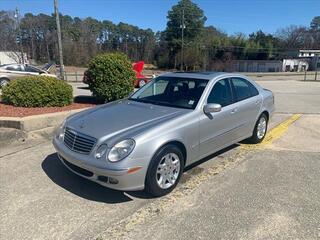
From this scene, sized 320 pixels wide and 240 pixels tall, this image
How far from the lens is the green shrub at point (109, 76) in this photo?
8578mm

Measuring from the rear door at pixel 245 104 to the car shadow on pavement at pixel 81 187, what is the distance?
240 cm

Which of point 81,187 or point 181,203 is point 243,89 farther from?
point 81,187

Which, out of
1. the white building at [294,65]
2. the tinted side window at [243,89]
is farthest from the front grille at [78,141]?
the white building at [294,65]

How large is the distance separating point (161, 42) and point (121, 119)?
289 feet

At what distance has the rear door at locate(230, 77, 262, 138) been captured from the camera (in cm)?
538

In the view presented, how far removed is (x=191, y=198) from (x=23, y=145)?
11.7ft

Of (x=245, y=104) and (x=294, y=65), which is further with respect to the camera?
(x=294, y=65)

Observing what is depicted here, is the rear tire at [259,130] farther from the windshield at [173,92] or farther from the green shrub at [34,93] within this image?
the green shrub at [34,93]

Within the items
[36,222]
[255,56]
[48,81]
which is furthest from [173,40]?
[36,222]

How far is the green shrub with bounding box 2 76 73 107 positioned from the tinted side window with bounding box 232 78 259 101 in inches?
182

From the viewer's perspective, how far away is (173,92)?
5.07m

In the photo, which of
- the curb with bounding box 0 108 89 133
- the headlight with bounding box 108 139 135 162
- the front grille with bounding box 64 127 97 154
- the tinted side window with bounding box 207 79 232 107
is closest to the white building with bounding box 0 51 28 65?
the curb with bounding box 0 108 89 133

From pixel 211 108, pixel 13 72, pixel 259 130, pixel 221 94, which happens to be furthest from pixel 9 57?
pixel 211 108

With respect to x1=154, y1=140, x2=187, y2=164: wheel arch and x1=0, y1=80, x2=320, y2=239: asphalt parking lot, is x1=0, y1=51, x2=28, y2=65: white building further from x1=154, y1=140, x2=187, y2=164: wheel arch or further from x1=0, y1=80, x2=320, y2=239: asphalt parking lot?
x1=154, y1=140, x2=187, y2=164: wheel arch
